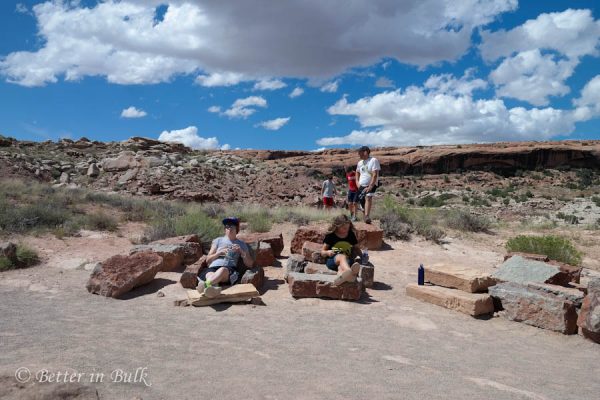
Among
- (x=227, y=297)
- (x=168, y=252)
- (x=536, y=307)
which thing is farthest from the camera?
(x=168, y=252)

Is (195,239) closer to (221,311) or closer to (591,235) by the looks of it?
(221,311)

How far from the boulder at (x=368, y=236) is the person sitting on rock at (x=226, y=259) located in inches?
125

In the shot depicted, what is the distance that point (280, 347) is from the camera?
4.30 meters

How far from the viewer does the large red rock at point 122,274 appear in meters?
6.38

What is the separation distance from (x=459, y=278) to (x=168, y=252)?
4837 millimetres

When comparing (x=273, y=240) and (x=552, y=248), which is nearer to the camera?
(x=273, y=240)

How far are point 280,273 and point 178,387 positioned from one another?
476 centimetres

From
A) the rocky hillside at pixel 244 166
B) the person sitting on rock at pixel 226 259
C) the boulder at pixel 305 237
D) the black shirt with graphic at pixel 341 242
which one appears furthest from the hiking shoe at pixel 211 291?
the rocky hillside at pixel 244 166

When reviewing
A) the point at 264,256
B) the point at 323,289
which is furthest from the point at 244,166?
the point at 323,289

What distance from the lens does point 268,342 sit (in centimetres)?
445

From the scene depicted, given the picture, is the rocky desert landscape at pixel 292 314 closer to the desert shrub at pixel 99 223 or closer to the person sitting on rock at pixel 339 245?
the desert shrub at pixel 99 223

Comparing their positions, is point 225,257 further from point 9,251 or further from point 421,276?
point 9,251


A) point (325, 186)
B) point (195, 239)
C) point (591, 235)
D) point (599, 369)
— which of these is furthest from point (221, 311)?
point (591, 235)

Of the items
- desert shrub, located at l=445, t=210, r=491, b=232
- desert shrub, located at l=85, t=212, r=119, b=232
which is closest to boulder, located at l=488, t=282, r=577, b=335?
desert shrub, located at l=445, t=210, r=491, b=232
